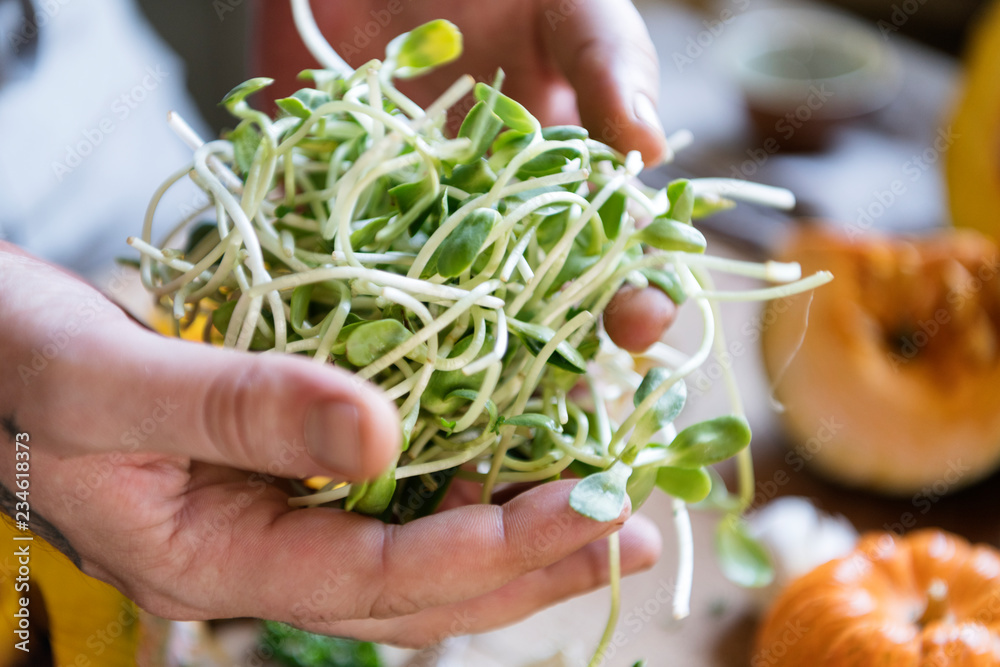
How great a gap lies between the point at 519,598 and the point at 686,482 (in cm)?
15

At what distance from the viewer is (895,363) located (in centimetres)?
79

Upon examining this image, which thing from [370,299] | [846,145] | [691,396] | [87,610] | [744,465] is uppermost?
[370,299]

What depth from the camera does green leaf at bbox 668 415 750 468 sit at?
1.42 feet

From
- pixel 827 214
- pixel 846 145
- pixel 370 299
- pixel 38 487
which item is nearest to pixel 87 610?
pixel 38 487

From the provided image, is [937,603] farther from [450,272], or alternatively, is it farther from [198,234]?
[198,234]

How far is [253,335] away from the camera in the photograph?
1.47ft

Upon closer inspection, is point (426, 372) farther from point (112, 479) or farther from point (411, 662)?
point (411, 662)

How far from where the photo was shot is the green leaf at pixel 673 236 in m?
0.44

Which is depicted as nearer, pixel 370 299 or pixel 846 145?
pixel 370 299

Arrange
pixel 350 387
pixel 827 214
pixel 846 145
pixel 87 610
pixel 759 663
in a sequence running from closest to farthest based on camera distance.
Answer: pixel 350 387 → pixel 87 610 → pixel 759 663 → pixel 827 214 → pixel 846 145

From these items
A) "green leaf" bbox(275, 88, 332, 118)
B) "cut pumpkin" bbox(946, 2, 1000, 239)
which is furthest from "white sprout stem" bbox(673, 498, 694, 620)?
"cut pumpkin" bbox(946, 2, 1000, 239)

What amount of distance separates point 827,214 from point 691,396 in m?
0.41

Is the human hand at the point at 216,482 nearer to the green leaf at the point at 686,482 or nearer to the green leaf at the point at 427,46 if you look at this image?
the green leaf at the point at 686,482

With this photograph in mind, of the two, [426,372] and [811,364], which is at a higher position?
[426,372]
